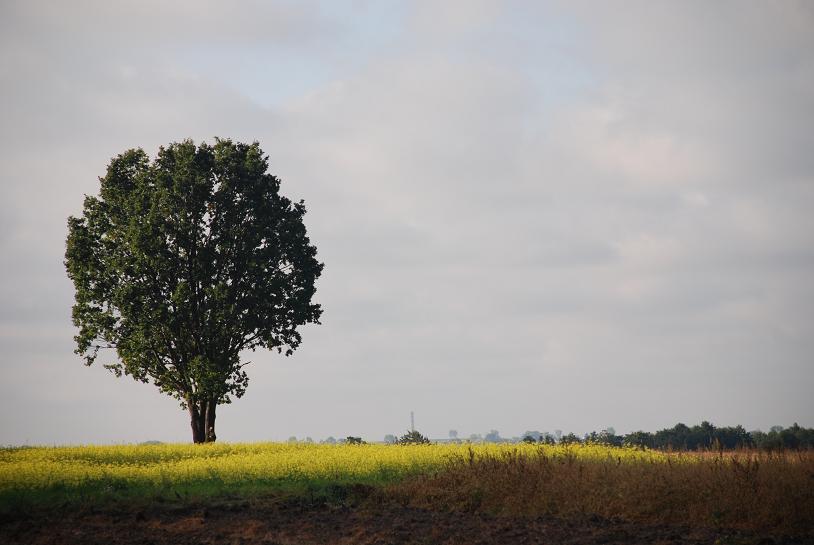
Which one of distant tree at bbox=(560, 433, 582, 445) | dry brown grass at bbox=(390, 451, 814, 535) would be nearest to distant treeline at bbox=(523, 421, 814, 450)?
distant tree at bbox=(560, 433, 582, 445)

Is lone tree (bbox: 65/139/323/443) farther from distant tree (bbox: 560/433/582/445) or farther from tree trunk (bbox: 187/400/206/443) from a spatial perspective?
distant tree (bbox: 560/433/582/445)

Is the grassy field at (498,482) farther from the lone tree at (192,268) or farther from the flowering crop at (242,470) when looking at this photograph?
the lone tree at (192,268)

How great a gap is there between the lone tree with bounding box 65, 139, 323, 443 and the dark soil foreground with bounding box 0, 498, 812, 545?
17.6 m

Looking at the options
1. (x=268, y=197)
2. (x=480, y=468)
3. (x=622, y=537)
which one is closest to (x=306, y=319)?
(x=268, y=197)

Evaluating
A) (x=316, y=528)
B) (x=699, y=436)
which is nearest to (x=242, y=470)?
(x=316, y=528)

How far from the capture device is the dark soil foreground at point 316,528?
15.0 metres

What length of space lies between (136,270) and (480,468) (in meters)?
22.8

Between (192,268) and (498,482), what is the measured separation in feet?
76.5

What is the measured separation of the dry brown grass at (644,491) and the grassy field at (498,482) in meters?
0.03

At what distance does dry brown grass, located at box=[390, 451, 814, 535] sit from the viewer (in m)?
16.3

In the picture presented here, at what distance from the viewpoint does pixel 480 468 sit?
21.2 metres

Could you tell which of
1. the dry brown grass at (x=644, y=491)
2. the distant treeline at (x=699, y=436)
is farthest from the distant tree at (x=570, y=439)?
the dry brown grass at (x=644, y=491)

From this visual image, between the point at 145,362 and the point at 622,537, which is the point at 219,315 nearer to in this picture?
the point at 145,362

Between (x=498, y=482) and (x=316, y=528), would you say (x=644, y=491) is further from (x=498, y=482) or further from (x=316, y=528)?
(x=316, y=528)
